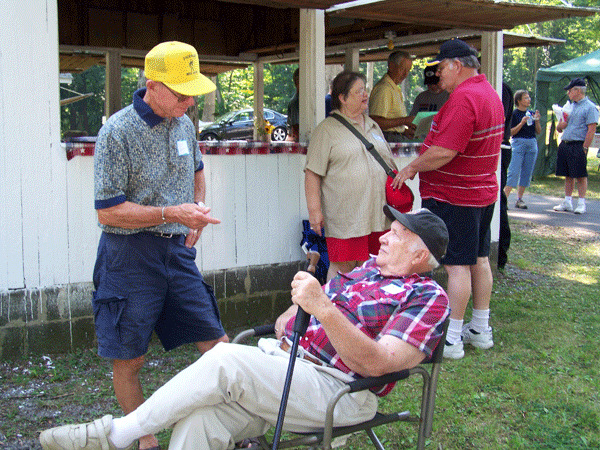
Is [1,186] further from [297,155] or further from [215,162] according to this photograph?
[297,155]

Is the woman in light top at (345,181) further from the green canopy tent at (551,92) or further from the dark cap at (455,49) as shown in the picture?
the green canopy tent at (551,92)

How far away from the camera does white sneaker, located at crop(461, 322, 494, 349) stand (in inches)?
188

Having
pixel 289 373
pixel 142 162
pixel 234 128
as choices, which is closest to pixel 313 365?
pixel 289 373

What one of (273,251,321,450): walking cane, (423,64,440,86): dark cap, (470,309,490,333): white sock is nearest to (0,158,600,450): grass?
(470,309,490,333): white sock

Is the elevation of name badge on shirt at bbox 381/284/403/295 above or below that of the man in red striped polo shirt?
below

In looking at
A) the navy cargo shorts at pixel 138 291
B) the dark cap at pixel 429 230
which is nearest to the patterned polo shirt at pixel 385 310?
the dark cap at pixel 429 230

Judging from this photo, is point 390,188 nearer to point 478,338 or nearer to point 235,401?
point 478,338

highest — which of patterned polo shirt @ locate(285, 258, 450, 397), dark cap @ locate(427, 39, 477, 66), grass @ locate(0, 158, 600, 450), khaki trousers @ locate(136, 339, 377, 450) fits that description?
dark cap @ locate(427, 39, 477, 66)

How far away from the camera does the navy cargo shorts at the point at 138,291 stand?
9.29 ft

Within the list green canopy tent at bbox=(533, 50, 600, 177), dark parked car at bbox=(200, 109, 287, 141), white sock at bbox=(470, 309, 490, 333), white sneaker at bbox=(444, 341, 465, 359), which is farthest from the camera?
dark parked car at bbox=(200, 109, 287, 141)

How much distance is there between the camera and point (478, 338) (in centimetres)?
478

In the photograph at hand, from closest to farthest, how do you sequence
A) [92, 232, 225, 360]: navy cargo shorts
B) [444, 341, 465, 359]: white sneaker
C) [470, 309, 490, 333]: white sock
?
[92, 232, 225, 360]: navy cargo shorts
[444, 341, 465, 359]: white sneaker
[470, 309, 490, 333]: white sock

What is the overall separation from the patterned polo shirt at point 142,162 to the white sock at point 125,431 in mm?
832

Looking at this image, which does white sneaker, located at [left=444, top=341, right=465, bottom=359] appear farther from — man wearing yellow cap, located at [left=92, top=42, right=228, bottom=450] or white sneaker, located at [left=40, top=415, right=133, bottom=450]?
white sneaker, located at [left=40, top=415, right=133, bottom=450]
